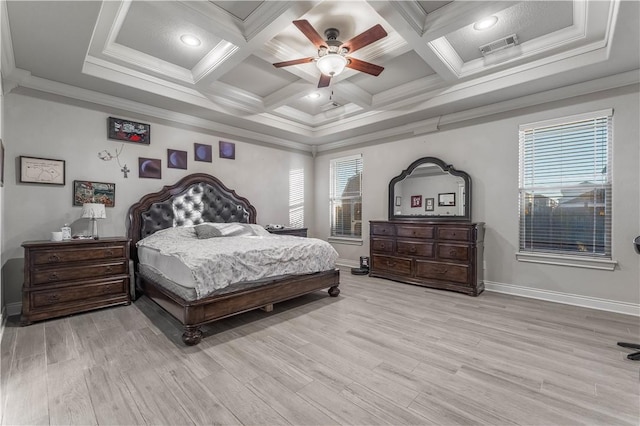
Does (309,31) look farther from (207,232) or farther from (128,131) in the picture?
(128,131)

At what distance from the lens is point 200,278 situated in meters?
2.54

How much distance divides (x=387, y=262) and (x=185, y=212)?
3422mm

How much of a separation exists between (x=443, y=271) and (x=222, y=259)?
3.12 meters

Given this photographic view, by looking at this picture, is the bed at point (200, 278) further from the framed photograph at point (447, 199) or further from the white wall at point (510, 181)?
the white wall at point (510, 181)

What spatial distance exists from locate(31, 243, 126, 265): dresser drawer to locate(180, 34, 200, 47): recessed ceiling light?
2509 mm

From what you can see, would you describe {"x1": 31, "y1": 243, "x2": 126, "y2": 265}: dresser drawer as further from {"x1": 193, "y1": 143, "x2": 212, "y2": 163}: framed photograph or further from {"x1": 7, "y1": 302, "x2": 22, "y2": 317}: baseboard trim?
{"x1": 193, "y1": 143, "x2": 212, "y2": 163}: framed photograph

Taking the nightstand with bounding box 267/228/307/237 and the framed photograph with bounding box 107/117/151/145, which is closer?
the framed photograph with bounding box 107/117/151/145

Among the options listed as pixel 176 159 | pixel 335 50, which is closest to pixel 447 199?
pixel 335 50

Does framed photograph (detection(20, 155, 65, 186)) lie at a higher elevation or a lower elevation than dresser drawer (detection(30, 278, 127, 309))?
higher

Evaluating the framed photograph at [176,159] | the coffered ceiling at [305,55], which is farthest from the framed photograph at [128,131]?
the framed photograph at [176,159]

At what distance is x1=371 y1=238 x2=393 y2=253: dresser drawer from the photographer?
4.82 meters

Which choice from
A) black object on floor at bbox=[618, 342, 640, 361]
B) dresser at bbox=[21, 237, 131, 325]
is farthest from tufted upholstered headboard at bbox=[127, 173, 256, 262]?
black object on floor at bbox=[618, 342, 640, 361]

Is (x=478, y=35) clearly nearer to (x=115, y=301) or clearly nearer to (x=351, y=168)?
(x=351, y=168)

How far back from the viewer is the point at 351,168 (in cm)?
612
